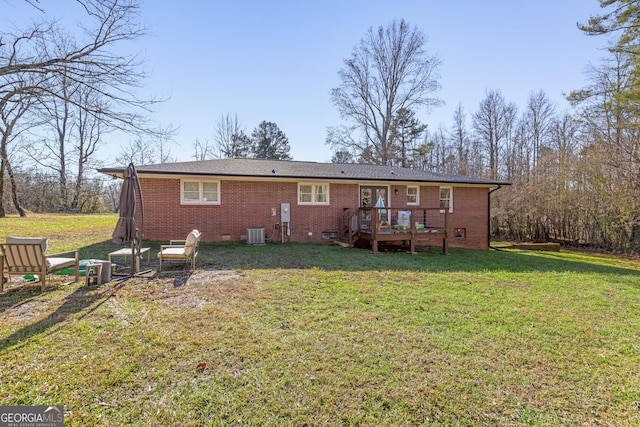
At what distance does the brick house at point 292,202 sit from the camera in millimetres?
10641

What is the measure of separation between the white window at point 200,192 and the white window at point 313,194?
10.8ft

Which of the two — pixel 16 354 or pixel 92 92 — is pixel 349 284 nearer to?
pixel 16 354

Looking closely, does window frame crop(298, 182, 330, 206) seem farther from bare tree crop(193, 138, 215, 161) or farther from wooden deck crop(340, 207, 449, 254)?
bare tree crop(193, 138, 215, 161)

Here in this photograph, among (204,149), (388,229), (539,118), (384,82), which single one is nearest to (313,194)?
(388,229)

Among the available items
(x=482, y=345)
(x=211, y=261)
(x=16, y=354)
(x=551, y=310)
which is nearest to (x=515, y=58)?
(x=551, y=310)

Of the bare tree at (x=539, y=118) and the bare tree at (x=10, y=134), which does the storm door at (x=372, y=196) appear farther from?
the bare tree at (x=539, y=118)

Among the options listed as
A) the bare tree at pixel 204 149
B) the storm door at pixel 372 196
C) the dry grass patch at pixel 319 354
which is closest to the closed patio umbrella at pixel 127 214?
the dry grass patch at pixel 319 354

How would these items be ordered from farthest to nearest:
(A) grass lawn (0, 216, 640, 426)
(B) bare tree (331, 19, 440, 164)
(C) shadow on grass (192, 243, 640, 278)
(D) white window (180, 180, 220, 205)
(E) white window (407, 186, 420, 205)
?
Answer: (B) bare tree (331, 19, 440, 164)
(E) white window (407, 186, 420, 205)
(D) white window (180, 180, 220, 205)
(C) shadow on grass (192, 243, 640, 278)
(A) grass lawn (0, 216, 640, 426)

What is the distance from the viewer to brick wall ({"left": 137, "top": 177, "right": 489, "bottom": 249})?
1070cm

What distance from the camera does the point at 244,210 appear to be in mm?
11383

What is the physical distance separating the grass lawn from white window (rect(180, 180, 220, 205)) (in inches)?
229

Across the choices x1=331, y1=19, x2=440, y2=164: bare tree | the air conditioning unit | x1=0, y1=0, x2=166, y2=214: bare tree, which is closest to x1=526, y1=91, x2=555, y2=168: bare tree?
x1=331, y1=19, x2=440, y2=164: bare tree

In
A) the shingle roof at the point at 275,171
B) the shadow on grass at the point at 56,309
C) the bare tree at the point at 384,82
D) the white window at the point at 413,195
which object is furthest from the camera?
the bare tree at the point at 384,82

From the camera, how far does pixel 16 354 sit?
9.43 ft
